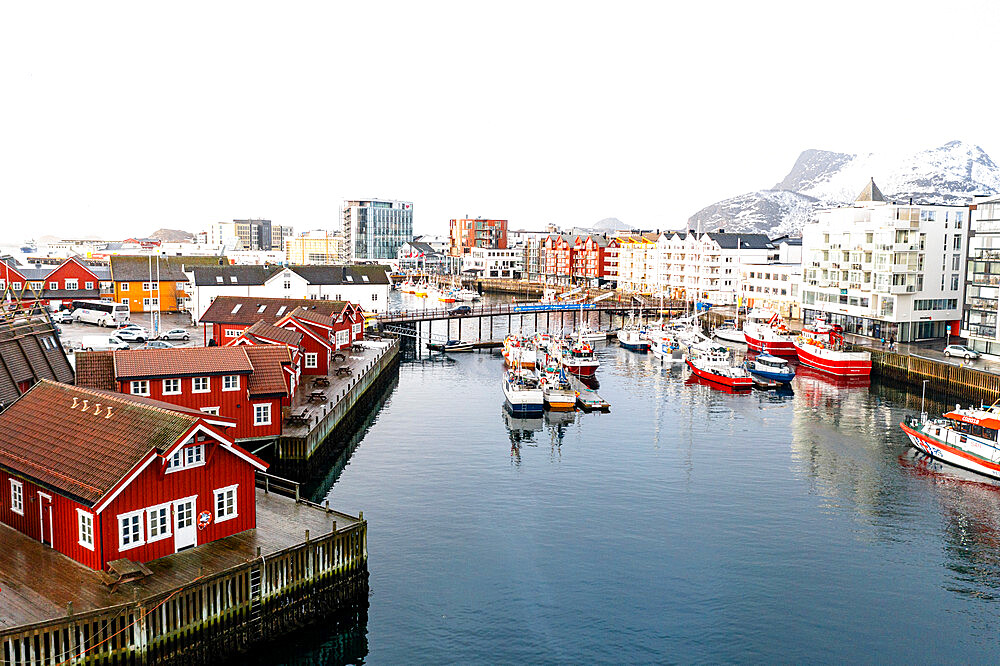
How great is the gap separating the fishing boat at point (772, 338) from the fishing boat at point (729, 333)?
4.50 feet

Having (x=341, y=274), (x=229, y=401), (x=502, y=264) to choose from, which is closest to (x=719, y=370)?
(x=229, y=401)

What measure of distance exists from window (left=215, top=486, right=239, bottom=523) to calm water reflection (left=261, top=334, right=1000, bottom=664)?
181 inches

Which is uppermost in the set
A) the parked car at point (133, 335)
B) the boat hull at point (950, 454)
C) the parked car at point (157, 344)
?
the parked car at point (133, 335)

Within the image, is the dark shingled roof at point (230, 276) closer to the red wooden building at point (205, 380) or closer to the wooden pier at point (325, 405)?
the wooden pier at point (325, 405)

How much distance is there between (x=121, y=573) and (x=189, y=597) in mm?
1944

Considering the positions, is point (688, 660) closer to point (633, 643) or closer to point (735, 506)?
point (633, 643)

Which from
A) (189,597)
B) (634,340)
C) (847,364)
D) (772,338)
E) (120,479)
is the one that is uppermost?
(120,479)

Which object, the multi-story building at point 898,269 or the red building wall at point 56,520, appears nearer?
the red building wall at point 56,520

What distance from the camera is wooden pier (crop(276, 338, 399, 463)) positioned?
128 ft

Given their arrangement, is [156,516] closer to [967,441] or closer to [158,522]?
[158,522]

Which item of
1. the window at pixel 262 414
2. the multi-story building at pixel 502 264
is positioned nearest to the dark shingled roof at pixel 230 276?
the window at pixel 262 414

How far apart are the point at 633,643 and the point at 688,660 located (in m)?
1.65

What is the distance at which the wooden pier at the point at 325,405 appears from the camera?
39094 millimetres

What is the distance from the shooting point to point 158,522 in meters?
23.0
